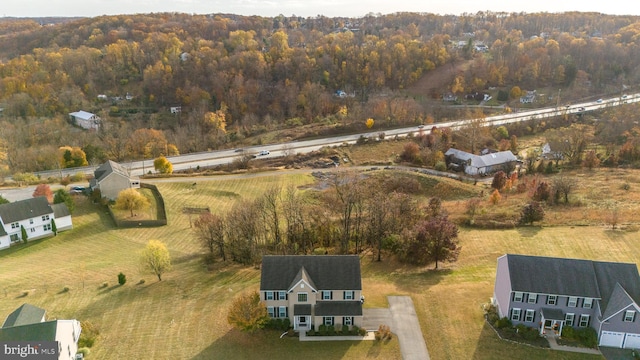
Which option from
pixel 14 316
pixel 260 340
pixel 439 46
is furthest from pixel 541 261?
pixel 439 46

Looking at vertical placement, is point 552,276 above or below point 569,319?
above

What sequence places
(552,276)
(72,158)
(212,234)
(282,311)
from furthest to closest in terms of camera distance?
(72,158), (212,234), (282,311), (552,276)

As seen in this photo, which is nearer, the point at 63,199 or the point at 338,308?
the point at 338,308

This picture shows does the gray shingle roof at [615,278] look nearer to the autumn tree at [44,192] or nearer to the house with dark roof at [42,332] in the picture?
the house with dark roof at [42,332]

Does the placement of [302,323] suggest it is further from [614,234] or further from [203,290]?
[614,234]

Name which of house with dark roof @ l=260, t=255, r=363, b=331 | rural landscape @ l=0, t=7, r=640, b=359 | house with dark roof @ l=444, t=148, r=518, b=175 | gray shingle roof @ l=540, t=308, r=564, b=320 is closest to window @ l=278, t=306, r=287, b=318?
house with dark roof @ l=260, t=255, r=363, b=331

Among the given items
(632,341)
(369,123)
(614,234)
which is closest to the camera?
(632,341)

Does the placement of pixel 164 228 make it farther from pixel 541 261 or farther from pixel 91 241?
pixel 541 261

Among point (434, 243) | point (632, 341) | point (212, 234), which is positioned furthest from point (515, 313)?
point (212, 234)
